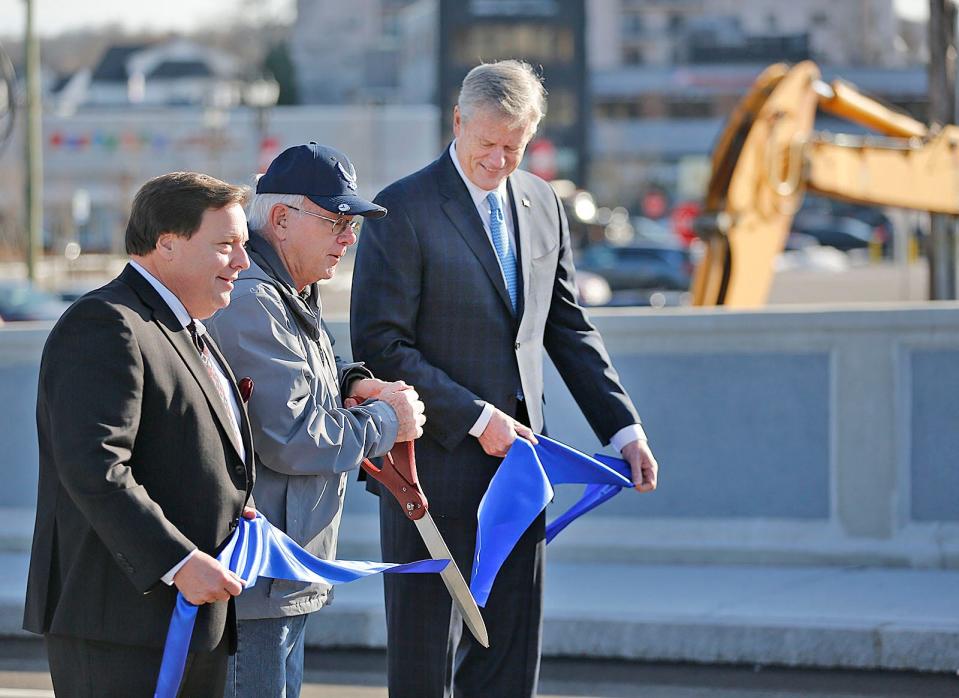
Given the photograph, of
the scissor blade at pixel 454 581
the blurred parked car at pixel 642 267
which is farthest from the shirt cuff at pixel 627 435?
the blurred parked car at pixel 642 267

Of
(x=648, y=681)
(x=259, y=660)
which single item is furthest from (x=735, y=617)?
(x=259, y=660)

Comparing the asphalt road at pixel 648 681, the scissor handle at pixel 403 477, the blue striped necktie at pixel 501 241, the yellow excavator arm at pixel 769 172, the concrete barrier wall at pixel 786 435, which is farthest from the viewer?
the yellow excavator arm at pixel 769 172

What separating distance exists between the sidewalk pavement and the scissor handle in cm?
224

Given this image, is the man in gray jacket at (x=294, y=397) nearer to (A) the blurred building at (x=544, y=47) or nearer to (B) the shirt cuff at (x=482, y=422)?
(B) the shirt cuff at (x=482, y=422)

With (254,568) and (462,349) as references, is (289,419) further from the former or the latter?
(462,349)

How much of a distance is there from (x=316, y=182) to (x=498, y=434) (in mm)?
929

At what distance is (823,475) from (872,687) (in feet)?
4.67

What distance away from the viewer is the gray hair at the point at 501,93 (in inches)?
148

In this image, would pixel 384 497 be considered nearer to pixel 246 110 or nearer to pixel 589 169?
pixel 246 110

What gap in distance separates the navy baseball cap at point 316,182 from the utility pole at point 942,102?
43.9 ft

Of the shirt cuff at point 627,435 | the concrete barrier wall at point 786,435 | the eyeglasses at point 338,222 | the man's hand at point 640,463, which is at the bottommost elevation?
the concrete barrier wall at point 786,435

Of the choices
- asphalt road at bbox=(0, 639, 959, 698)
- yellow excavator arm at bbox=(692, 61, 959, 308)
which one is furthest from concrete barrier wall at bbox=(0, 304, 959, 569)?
yellow excavator arm at bbox=(692, 61, 959, 308)

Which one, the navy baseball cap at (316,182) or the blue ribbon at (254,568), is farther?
the navy baseball cap at (316,182)

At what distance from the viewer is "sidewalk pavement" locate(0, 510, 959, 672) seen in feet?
18.2
